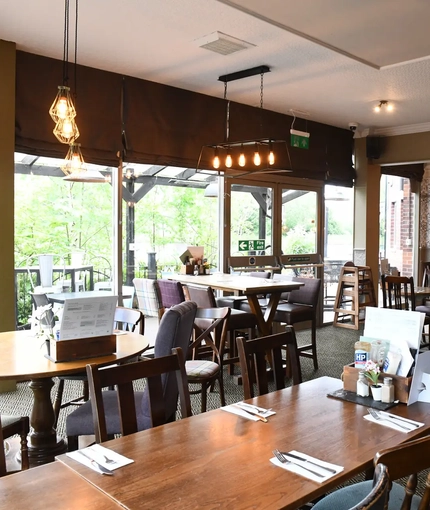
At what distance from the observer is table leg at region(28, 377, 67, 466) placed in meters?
2.86

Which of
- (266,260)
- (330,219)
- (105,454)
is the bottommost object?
(105,454)

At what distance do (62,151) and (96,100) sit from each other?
63 centimetres

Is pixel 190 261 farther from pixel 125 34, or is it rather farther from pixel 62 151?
pixel 125 34

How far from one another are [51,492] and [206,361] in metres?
2.43

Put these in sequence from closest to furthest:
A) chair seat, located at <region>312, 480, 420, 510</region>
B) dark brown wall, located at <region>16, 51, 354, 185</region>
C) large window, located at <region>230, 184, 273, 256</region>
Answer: chair seat, located at <region>312, 480, 420, 510</region>, dark brown wall, located at <region>16, 51, 354, 185</region>, large window, located at <region>230, 184, 273, 256</region>

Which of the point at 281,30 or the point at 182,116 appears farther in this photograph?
the point at 182,116

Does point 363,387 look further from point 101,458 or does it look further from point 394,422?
point 101,458

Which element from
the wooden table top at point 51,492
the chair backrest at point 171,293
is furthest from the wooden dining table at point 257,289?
the wooden table top at point 51,492

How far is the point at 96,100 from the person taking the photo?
4.98 m

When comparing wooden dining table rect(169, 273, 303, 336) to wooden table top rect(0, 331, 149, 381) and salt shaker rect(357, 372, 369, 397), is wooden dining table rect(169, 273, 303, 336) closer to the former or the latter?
wooden table top rect(0, 331, 149, 381)

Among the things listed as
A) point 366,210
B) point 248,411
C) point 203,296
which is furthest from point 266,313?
point 366,210

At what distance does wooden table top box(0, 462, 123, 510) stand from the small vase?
1.17 metres

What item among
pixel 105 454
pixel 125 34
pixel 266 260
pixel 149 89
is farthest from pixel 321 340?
pixel 105 454

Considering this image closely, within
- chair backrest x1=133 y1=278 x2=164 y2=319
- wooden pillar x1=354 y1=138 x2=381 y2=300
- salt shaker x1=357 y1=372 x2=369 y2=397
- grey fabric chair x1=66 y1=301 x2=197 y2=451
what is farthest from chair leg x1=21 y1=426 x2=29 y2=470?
wooden pillar x1=354 y1=138 x2=381 y2=300
